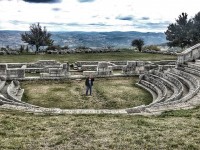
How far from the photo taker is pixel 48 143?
8125 mm

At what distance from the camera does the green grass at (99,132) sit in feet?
26.3

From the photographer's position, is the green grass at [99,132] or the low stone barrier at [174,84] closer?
the green grass at [99,132]

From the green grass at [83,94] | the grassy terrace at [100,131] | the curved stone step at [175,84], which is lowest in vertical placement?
the green grass at [83,94]

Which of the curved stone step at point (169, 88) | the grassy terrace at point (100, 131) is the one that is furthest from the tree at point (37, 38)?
the grassy terrace at point (100, 131)

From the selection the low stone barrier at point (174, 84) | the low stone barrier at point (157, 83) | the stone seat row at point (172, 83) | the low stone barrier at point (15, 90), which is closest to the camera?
the stone seat row at point (172, 83)

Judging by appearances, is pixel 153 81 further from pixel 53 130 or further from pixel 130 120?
pixel 53 130

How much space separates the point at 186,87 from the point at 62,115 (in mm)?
10304

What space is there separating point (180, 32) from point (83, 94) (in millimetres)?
43655

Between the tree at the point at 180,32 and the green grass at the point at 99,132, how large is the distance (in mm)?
45544

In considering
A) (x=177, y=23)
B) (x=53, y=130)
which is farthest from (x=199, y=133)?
(x=177, y=23)

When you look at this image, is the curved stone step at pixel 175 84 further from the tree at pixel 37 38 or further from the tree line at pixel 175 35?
the tree at pixel 37 38

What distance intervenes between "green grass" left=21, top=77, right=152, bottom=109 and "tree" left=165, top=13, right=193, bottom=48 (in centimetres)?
3322

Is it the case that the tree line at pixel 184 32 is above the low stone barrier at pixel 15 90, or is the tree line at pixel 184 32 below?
above

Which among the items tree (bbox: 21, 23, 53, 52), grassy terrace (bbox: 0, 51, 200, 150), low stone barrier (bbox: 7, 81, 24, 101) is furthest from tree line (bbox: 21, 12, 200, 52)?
grassy terrace (bbox: 0, 51, 200, 150)
